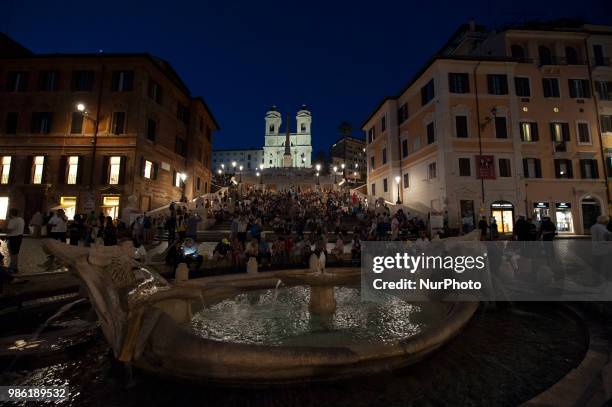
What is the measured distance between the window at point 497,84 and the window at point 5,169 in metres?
39.4

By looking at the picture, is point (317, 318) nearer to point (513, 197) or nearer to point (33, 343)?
point (33, 343)

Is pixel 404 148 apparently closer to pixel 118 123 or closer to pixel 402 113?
pixel 402 113

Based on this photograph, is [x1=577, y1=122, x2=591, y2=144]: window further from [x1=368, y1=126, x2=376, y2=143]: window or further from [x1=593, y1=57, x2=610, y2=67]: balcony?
[x1=368, y1=126, x2=376, y2=143]: window

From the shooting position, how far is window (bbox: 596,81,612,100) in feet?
83.4

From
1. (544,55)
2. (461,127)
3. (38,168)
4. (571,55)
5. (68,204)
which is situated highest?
(571,55)

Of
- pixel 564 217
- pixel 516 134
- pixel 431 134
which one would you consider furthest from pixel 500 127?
pixel 564 217

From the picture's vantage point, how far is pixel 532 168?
936 inches

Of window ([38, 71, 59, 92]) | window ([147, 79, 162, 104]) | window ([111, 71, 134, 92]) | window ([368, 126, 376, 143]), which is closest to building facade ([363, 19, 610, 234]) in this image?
window ([368, 126, 376, 143])

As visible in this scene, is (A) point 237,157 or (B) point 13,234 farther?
(A) point 237,157

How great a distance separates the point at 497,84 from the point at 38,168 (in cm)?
3791

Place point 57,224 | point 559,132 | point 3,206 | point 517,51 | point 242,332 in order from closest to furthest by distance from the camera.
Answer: point 242,332 → point 57,224 → point 3,206 → point 559,132 → point 517,51

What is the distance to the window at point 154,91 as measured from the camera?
80.6 ft

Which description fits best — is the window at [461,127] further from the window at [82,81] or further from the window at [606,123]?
the window at [82,81]

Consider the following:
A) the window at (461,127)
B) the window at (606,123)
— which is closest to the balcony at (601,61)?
the window at (606,123)
